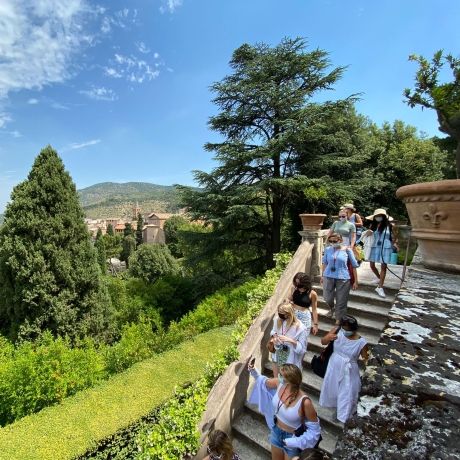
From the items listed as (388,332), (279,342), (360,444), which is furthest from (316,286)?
(360,444)

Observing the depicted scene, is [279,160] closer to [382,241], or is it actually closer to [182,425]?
[382,241]

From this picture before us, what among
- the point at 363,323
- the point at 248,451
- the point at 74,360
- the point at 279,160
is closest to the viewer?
the point at 248,451

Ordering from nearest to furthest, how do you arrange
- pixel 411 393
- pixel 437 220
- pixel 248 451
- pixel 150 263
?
1. pixel 411 393
2. pixel 437 220
3. pixel 248 451
4. pixel 150 263

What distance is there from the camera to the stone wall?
2.66ft

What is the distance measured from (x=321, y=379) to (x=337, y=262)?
1795mm

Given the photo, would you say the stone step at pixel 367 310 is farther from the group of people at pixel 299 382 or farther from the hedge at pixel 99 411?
the hedge at pixel 99 411

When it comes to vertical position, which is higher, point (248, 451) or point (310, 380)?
point (310, 380)

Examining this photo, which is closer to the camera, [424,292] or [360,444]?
[360,444]

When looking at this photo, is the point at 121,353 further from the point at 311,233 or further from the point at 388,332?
the point at 388,332

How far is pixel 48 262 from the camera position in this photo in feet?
40.4

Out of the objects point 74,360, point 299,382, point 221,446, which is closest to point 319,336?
point 299,382

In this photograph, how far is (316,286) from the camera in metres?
6.74

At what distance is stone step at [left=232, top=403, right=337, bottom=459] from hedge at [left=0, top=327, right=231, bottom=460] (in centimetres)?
122

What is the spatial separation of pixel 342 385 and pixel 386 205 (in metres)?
15.0
